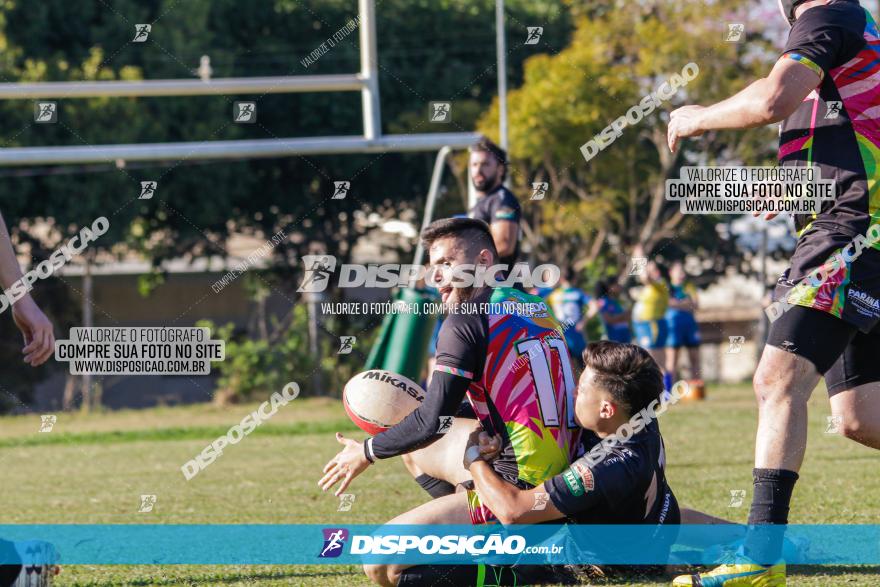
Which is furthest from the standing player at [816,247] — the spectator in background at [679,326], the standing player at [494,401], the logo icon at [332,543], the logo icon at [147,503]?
the spectator in background at [679,326]

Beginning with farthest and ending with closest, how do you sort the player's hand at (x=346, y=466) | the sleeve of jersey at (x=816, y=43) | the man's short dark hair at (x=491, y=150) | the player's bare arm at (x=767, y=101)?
the man's short dark hair at (x=491, y=150), the player's hand at (x=346, y=466), the sleeve of jersey at (x=816, y=43), the player's bare arm at (x=767, y=101)

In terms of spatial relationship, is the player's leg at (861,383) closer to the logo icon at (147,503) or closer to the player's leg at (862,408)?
the player's leg at (862,408)

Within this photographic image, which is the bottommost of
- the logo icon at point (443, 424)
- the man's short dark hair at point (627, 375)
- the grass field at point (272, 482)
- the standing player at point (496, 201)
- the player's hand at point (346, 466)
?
the grass field at point (272, 482)

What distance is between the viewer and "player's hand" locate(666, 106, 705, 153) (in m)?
4.11

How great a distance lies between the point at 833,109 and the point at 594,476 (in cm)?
162

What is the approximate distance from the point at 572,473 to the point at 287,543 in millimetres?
2214

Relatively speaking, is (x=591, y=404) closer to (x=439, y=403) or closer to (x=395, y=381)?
(x=439, y=403)

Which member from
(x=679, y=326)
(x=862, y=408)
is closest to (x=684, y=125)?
(x=862, y=408)

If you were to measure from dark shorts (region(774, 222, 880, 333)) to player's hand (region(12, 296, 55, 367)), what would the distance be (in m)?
2.70

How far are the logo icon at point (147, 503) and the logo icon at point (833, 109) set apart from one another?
16.4ft

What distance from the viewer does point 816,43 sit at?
4.07 m

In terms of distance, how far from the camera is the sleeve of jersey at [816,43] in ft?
13.3

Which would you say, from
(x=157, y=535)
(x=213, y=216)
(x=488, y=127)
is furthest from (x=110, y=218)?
(x=157, y=535)

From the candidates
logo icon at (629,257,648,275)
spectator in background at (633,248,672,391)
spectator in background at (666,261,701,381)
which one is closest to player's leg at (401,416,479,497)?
logo icon at (629,257,648,275)
